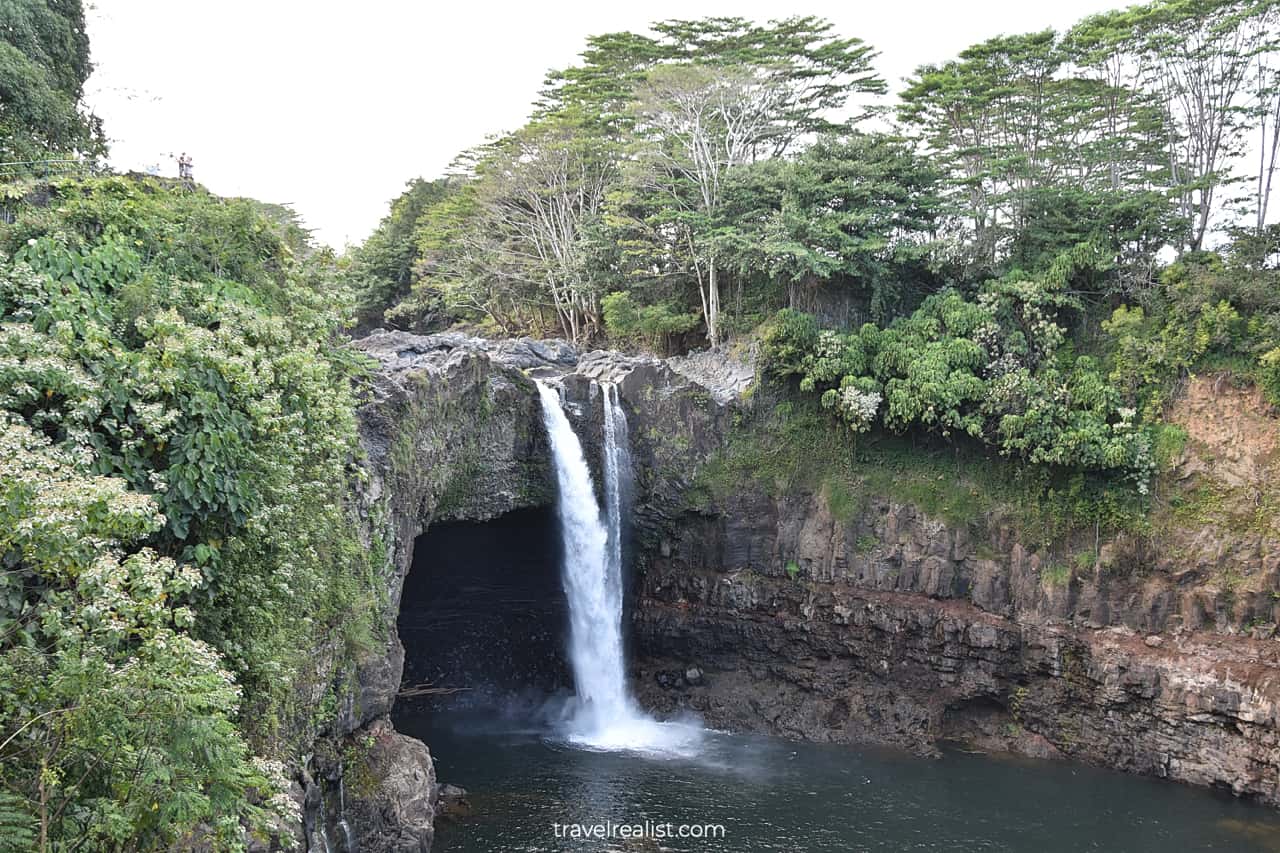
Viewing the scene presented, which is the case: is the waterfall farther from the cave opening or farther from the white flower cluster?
the white flower cluster

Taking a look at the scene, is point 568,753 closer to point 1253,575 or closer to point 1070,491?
point 1070,491

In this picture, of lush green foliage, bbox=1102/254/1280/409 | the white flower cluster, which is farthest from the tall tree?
lush green foliage, bbox=1102/254/1280/409

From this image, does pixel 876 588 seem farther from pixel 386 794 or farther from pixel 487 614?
pixel 386 794

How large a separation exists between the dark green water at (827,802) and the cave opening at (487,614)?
244cm

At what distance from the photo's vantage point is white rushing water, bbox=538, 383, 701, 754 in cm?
1967

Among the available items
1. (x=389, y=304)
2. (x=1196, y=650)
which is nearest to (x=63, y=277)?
(x=1196, y=650)

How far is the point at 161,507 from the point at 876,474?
15685 mm

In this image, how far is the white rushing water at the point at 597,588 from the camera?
19672mm

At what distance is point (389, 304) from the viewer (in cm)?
3612

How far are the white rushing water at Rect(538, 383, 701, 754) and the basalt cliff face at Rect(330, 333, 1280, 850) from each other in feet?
1.22

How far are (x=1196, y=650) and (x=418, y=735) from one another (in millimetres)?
15395

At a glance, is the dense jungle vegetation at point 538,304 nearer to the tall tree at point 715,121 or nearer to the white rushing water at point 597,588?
the tall tree at point 715,121

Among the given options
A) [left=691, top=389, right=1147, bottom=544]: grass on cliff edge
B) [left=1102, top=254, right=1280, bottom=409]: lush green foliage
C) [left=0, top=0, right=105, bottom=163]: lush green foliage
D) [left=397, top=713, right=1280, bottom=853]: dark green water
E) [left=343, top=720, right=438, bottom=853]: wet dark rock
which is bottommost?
[left=397, top=713, right=1280, bottom=853]: dark green water

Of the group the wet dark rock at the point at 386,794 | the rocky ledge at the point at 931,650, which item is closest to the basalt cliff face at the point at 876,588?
the rocky ledge at the point at 931,650
